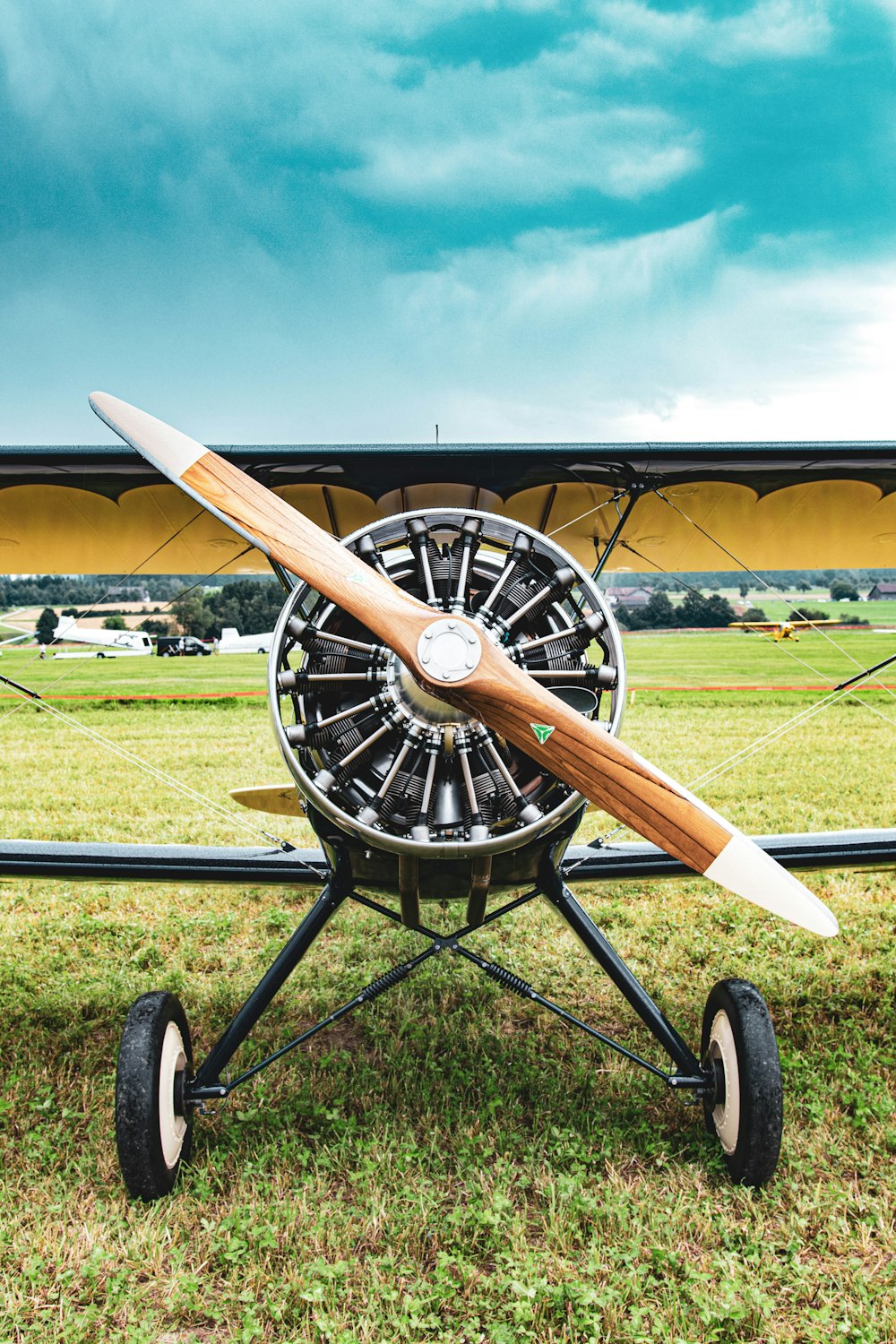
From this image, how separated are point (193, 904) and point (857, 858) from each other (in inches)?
164

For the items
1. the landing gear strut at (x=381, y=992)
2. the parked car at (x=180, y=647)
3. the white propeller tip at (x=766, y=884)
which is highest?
the white propeller tip at (x=766, y=884)

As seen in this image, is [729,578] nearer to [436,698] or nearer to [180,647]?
[436,698]

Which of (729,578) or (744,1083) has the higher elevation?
(729,578)

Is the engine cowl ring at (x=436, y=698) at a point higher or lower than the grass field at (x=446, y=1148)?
higher

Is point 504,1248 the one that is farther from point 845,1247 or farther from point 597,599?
point 597,599

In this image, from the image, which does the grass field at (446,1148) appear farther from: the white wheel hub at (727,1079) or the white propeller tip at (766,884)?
the white propeller tip at (766,884)

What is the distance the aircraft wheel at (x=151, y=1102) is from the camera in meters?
2.61

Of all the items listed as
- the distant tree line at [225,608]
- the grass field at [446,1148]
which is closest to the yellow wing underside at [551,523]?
the grass field at [446,1148]

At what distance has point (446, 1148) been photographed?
296 centimetres

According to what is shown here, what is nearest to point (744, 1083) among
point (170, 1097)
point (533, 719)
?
point (533, 719)

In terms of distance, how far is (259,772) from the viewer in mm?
9391

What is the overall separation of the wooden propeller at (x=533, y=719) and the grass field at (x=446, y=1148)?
1112 mm

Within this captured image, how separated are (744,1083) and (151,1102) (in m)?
1.97

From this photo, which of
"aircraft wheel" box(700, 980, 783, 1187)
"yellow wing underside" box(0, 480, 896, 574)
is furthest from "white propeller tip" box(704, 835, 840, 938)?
"yellow wing underside" box(0, 480, 896, 574)
